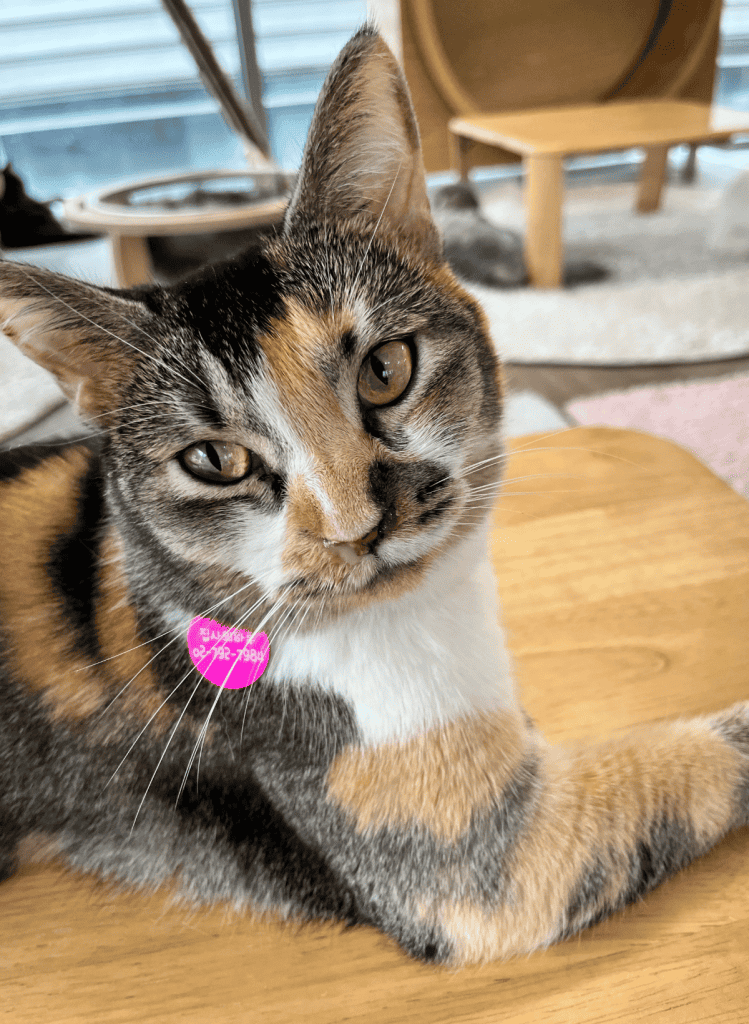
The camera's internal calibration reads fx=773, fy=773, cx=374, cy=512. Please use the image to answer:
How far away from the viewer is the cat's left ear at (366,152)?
26.1 inches

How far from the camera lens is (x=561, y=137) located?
3.14 m

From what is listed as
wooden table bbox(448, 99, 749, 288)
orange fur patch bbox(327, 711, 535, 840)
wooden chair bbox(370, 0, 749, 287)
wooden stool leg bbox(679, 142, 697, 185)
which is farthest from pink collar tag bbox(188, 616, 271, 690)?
wooden stool leg bbox(679, 142, 697, 185)

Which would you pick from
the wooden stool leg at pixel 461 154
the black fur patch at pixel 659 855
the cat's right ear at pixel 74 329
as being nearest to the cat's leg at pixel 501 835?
the black fur patch at pixel 659 855

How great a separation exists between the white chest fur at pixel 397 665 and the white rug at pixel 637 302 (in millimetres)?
1507

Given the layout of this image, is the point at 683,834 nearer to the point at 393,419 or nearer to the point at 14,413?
the point at 393,419

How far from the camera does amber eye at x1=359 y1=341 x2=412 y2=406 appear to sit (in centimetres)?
68

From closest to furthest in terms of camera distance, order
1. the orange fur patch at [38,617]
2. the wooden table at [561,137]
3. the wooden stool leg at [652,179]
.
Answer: the orange fur patch at [38,617], the wooden table at [561,137], the wooden stool leg at [652,179]

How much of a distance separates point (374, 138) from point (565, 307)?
2437 mm

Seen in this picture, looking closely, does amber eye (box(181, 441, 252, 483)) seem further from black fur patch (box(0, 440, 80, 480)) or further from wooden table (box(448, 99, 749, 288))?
wooden table (box(448, 99, 749, 288))

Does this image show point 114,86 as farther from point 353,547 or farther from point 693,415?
point 353,547

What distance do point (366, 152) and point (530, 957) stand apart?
72 centimetres

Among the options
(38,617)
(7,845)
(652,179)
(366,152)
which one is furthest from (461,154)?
(7,845)

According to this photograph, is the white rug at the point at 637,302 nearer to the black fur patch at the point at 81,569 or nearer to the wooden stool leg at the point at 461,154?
the wooden stool leg at the point at 461,154

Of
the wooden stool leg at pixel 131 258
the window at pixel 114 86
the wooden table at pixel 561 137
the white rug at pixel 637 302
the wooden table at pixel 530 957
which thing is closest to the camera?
the wooden table at pixel 530 957
